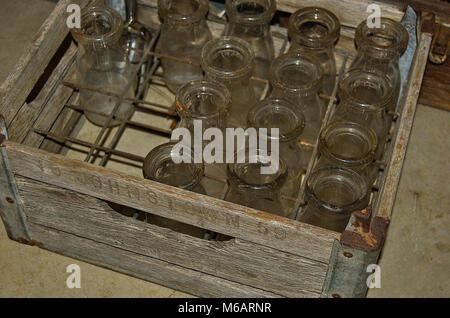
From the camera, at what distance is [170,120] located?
1200 millimetres

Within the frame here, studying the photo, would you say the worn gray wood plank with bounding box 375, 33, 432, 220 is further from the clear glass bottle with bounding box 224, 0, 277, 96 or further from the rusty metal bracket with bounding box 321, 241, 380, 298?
the clear glass bottle with bounding box 224, 0, 277, 96

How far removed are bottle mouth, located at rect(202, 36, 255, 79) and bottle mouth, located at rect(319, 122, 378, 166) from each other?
14cm

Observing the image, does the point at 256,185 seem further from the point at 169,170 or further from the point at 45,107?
the point at 45,107

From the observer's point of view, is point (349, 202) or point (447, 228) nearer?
point (349, 202)

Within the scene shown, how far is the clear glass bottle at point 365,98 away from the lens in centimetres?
94

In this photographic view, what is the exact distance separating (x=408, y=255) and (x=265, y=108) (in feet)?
1.07

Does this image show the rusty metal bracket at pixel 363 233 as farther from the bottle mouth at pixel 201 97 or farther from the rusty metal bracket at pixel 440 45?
the rusty metal bracket at pixel 440 45

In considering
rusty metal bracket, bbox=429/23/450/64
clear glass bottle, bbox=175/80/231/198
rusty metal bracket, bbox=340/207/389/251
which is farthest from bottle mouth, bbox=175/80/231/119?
rusty metal bracket, bbox=429/23/450/64

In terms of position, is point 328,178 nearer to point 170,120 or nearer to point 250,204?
point 250,204

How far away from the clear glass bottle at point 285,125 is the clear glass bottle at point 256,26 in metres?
0.14

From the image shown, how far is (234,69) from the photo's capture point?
993 mm

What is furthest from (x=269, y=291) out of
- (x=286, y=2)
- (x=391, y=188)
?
(x=286, y=2)

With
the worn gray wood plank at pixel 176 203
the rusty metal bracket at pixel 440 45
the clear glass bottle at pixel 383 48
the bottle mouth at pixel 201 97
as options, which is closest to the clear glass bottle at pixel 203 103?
the bottle mouth at pixel 201 97
